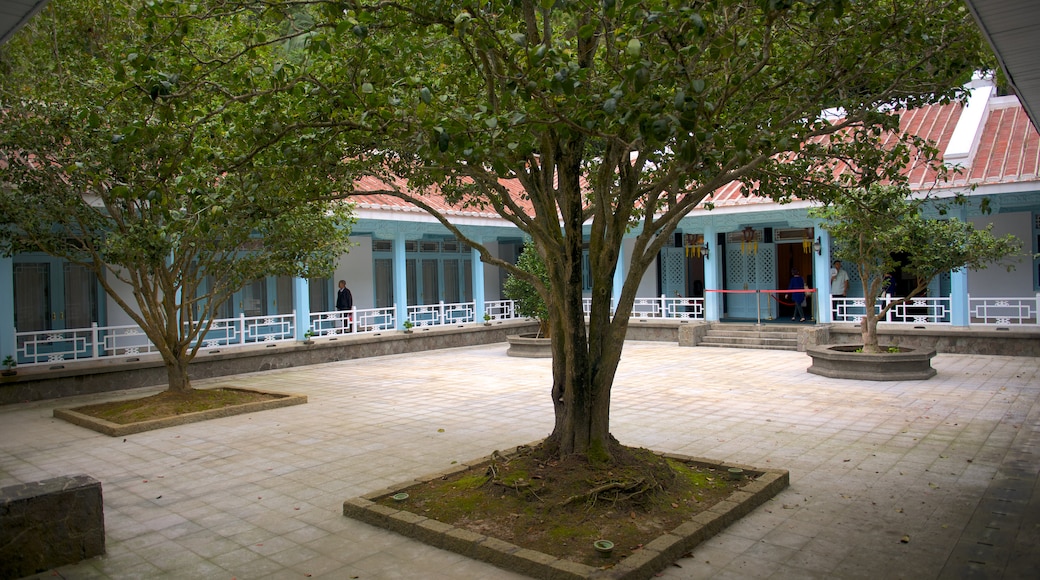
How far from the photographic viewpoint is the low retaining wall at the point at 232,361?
37.2 ft

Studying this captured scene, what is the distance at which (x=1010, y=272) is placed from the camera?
1464cm

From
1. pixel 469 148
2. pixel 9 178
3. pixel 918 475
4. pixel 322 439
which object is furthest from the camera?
pixel 9 178

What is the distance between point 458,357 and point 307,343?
322cm

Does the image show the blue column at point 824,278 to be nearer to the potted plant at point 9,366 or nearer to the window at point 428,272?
the window at point 428,272

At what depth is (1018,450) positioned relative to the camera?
673cm

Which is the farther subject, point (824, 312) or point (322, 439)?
point (824, 312)

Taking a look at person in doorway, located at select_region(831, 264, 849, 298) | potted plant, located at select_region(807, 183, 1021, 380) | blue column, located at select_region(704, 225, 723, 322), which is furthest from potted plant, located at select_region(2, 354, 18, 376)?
person in doorway, located at select_region(831, 264, 849, 298)

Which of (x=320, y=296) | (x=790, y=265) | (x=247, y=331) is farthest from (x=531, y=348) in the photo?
(x=790, y=265)

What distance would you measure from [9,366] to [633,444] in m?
9.70

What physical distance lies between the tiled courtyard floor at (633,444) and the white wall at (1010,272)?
3.02 m

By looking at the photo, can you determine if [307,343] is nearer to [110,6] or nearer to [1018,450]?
[110,6]

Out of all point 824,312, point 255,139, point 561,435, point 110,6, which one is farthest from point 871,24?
point 824,312

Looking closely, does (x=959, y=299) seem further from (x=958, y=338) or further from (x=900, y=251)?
(x=900, y=251)

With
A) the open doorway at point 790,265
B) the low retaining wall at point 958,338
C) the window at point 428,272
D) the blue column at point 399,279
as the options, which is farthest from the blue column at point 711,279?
the blue column at point 399,279
